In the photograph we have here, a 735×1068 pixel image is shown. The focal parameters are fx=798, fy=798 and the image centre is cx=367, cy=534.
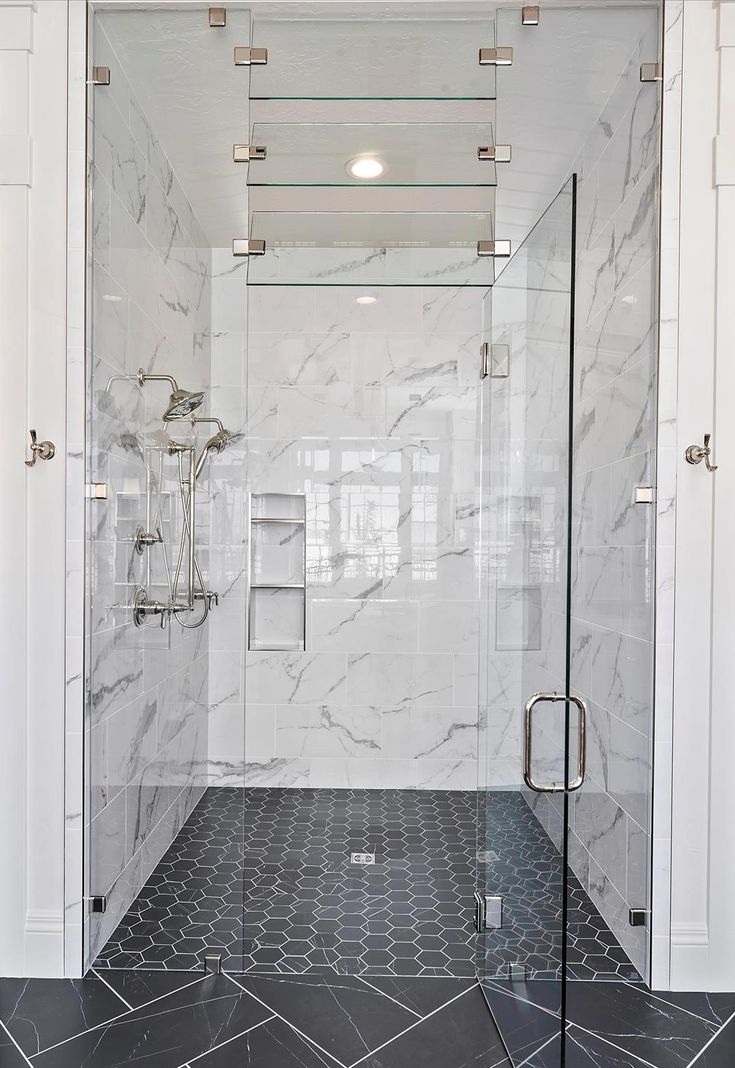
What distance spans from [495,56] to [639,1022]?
2.61 meters

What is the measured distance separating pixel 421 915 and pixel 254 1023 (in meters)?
0.68

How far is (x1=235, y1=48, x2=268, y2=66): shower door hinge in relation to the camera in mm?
2246

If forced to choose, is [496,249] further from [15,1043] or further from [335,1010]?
[15,1043]

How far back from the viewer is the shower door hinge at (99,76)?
2232 mm

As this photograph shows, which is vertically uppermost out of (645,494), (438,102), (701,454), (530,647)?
(438,102)

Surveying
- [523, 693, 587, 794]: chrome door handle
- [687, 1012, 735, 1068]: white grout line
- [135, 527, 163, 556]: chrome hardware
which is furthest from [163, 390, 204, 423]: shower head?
[687, 1012, 735, 1068]: white grout line

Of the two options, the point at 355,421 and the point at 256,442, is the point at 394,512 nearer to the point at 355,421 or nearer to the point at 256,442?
the point at 355,421

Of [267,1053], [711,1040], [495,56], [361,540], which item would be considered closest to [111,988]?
[267,1053]

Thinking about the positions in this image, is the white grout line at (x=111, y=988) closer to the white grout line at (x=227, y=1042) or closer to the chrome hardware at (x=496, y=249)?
the white grout line at (x=227, y=1042)

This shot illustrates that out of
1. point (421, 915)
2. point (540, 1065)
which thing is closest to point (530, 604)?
point (540, 1065)

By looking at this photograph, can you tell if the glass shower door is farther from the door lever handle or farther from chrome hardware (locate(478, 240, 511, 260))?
the door lever handle

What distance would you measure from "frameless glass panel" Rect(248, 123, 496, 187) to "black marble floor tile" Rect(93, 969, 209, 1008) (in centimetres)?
226

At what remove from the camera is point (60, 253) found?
2.24m

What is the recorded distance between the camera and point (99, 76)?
2.24m
